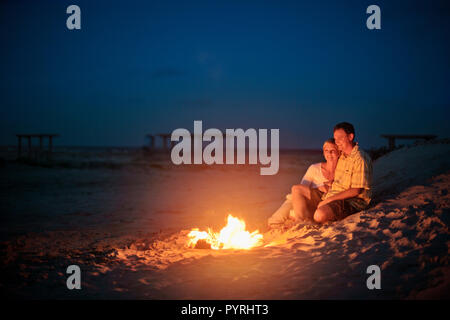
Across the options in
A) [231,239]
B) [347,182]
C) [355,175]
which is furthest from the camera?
[231,239]

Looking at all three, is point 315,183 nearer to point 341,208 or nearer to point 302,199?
point 302,199

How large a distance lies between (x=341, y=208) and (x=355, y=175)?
1.84 feet

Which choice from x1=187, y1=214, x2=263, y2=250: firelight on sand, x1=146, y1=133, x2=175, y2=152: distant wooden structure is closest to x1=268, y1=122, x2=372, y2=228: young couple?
x1=187, y1=214, x2=263, y2=250: firelight on sand

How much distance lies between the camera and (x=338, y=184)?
4391 millimetres

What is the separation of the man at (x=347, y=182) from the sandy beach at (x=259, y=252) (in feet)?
0.60

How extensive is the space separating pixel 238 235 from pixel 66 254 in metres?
2.65

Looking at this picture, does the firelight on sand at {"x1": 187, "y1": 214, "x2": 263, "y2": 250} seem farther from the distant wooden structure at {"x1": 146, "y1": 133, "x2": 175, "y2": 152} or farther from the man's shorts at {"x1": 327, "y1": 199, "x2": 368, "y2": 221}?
the distant wooden structure at {"x1": 146, "y1": 133, "x2": 175, "y2": 152}

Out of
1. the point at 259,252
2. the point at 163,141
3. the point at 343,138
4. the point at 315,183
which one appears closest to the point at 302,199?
the point at 315,183

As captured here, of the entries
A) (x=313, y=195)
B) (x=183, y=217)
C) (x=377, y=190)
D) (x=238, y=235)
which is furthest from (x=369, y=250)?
(x=183, y=217)

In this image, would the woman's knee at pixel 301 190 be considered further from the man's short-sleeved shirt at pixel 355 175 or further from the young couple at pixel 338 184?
the man's short-sleeved shirt at pixel 355 175

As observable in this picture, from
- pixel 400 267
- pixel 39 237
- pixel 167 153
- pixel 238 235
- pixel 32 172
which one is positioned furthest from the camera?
pixel 167 153
